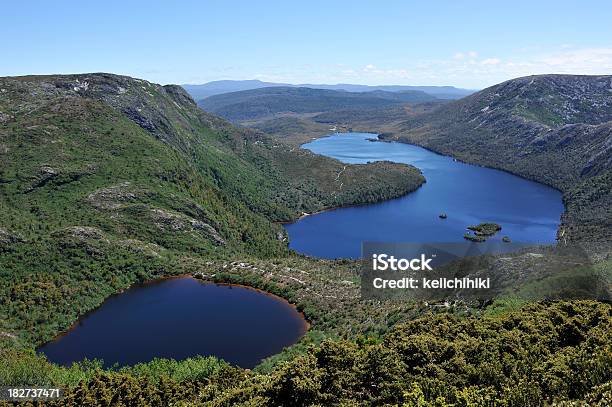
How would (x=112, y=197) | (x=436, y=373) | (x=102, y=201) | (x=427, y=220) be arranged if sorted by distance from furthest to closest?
(x=427, y=220) → (x=112, y=197) → (x=102, y=201) → (x=436, y=373)

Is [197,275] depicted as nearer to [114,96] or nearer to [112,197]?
[112,197]

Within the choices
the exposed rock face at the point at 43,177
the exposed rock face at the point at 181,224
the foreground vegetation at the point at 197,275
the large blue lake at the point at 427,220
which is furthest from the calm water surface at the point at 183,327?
the large blue lake at the point at 427,220

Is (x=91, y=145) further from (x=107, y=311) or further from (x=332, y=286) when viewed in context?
(x=332, y=286)

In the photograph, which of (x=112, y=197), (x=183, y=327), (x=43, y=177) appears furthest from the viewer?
(x=112, y=197)

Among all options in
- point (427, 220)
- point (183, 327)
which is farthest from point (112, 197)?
point (427, 220)

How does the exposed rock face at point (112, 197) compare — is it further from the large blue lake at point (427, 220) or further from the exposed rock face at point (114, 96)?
the large blue lake at point (427, 220)

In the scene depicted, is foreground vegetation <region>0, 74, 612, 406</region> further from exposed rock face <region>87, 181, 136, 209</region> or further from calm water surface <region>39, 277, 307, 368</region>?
calm water surface <region>39, 277, 307, 368</region>

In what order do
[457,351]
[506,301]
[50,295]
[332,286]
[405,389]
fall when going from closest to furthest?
[405,389], [457,351], [506,301], [50,295], [332,286]

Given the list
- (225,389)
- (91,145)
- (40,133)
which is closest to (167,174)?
(91,145)
